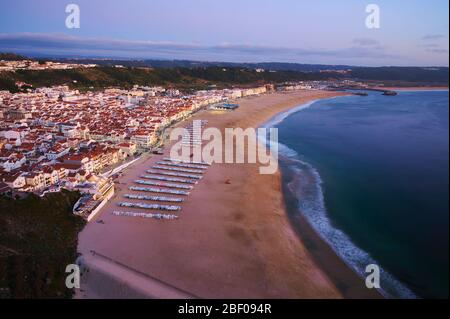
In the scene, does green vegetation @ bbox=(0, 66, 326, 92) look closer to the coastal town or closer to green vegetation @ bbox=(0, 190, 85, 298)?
the coastal town

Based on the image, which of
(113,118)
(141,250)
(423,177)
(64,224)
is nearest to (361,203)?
(423,177)

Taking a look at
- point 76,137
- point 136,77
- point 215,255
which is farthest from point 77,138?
point 136,77

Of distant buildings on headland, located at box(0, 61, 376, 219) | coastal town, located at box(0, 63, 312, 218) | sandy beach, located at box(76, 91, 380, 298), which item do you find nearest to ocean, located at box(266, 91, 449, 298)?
sandy beach, located at box(76, 91, 380, 298)

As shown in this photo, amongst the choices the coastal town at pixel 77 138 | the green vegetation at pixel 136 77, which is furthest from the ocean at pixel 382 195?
the green vegetation at pixel 136 77

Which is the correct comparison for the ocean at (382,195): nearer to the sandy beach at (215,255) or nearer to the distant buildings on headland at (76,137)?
the sandy beach at (215,255)

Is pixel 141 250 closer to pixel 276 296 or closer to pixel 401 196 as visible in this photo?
pixel 276 296
